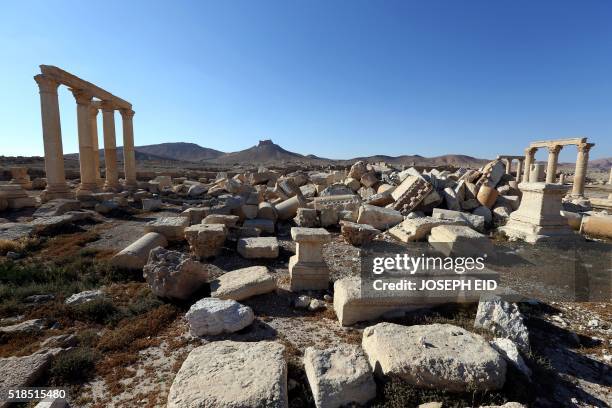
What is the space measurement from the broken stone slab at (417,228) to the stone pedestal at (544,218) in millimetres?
1625

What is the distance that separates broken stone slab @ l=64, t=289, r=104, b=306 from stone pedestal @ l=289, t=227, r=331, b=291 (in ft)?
9.32

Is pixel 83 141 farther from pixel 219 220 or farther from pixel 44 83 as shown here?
pixel 219 220

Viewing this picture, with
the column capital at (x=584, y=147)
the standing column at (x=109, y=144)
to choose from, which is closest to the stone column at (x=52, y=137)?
the standing column at (x=109, y=144)

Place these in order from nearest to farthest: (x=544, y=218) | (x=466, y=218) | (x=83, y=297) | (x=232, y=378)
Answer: (x=232, y=378)
(x=83, y=297)
(x=544, y=218)
(x=466, y=218)

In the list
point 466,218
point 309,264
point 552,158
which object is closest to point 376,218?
point 466,218

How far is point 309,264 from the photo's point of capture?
5.04 meters

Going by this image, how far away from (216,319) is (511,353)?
3.12m

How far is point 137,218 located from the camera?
410 inches

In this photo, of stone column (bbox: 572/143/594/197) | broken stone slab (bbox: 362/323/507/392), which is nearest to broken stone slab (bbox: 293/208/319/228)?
broken stone slab (bbox: 362/323/507/392)

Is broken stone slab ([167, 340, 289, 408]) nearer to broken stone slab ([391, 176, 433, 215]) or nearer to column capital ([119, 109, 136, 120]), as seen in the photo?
broken stone slab ([391, 176, 433, 215])

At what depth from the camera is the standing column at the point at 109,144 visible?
51.7ft

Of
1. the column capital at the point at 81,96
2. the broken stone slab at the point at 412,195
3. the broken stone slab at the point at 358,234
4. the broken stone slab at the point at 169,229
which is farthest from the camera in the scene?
the column capital at the point at 81,96

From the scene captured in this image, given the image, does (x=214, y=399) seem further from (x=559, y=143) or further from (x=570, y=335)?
(x=559, y=143)

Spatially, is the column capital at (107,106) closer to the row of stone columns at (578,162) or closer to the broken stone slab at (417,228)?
the broken stone slab at (417,228)
